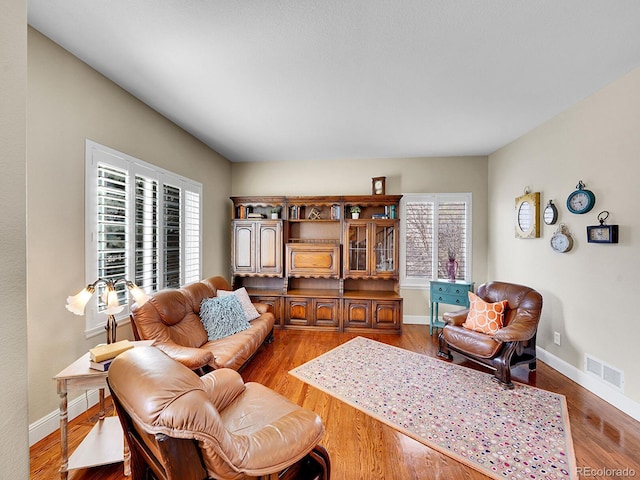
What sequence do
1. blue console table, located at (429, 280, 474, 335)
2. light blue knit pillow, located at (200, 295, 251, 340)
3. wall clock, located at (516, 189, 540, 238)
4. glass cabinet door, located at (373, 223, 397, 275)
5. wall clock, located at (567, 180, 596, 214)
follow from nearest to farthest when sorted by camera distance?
wall clock, located at (567, 180, 596, 214), light blue knit pillow, located at (200, 295, 251, 340), wall clock, located at (516, 189, 540, 238), blue console table, located at (429, 280, 474, 335), glass cabinet door, located at (373, 223, 397, 275)

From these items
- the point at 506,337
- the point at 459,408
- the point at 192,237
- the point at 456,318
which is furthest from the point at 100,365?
the point at 456,318

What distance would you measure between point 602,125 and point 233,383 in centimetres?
395

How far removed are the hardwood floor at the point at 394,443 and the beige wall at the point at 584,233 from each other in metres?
0.33

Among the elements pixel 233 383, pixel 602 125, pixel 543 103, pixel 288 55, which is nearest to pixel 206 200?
pixel 288 55

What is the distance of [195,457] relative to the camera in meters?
0.99

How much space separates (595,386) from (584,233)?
1.49 m

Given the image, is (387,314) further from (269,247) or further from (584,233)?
(584,233)

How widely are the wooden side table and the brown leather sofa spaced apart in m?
0.57

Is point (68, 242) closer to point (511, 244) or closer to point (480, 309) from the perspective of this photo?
point (480, 309)

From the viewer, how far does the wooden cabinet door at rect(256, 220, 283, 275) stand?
4.45 meters

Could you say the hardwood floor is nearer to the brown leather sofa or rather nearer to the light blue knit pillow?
the brown leather sofa

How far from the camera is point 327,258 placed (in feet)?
14.6

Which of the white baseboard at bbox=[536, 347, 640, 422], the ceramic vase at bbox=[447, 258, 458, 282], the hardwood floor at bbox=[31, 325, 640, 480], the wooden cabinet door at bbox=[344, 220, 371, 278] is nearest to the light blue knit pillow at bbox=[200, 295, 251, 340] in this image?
the hardwood floor at bbox=[31, 325, 640, 480]

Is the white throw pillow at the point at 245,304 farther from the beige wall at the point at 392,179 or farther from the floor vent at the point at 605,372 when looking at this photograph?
the floor vent at the point at 605,372
